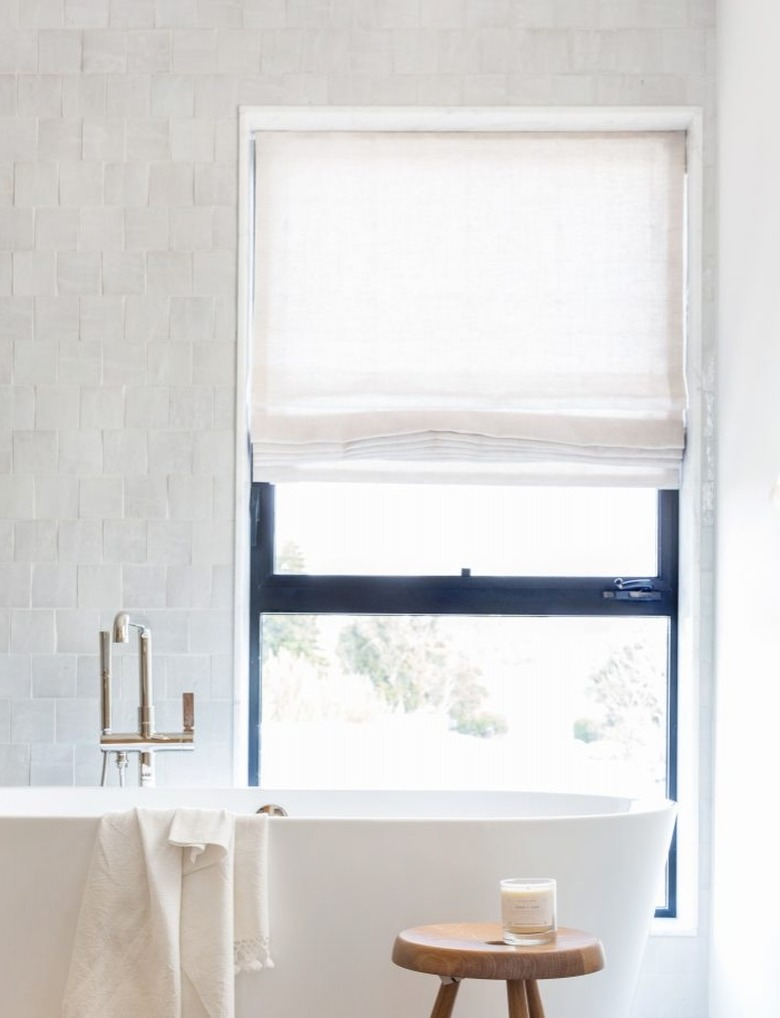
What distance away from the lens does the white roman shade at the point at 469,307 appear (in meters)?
3.81

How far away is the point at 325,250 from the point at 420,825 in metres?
1.80

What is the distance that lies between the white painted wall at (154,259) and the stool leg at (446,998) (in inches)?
53.1

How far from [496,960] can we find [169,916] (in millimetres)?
742

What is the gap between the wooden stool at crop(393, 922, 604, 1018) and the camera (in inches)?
93.0

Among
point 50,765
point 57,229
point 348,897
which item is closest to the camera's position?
point 348,897

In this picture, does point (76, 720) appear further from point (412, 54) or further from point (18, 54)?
point (412, 54)

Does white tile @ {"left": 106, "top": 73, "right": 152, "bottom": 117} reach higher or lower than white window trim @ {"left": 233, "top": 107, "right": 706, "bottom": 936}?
higher

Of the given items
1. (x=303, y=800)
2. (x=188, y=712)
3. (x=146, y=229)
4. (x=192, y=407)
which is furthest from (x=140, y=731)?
(x=146, y=229)

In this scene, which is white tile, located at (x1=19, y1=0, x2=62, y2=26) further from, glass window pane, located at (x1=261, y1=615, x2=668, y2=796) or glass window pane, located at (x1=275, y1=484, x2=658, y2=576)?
glass window pane, located at (x1=261, y1=615, x2=668, y2=796)

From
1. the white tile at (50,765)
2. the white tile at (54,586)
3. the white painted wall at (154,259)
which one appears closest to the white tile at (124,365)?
the white painted wall at (154,259)

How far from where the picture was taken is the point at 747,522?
3.40 metres

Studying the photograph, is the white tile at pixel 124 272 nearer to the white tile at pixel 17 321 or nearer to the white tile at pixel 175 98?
the white tile at pixel 17 321

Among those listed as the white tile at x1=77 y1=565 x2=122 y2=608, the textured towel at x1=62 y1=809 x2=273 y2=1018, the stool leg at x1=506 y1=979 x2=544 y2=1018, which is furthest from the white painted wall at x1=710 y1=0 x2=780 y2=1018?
the white tile at x1=77 y1=565 x2=122 y2=608

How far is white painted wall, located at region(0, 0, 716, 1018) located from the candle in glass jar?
55.2 inches
